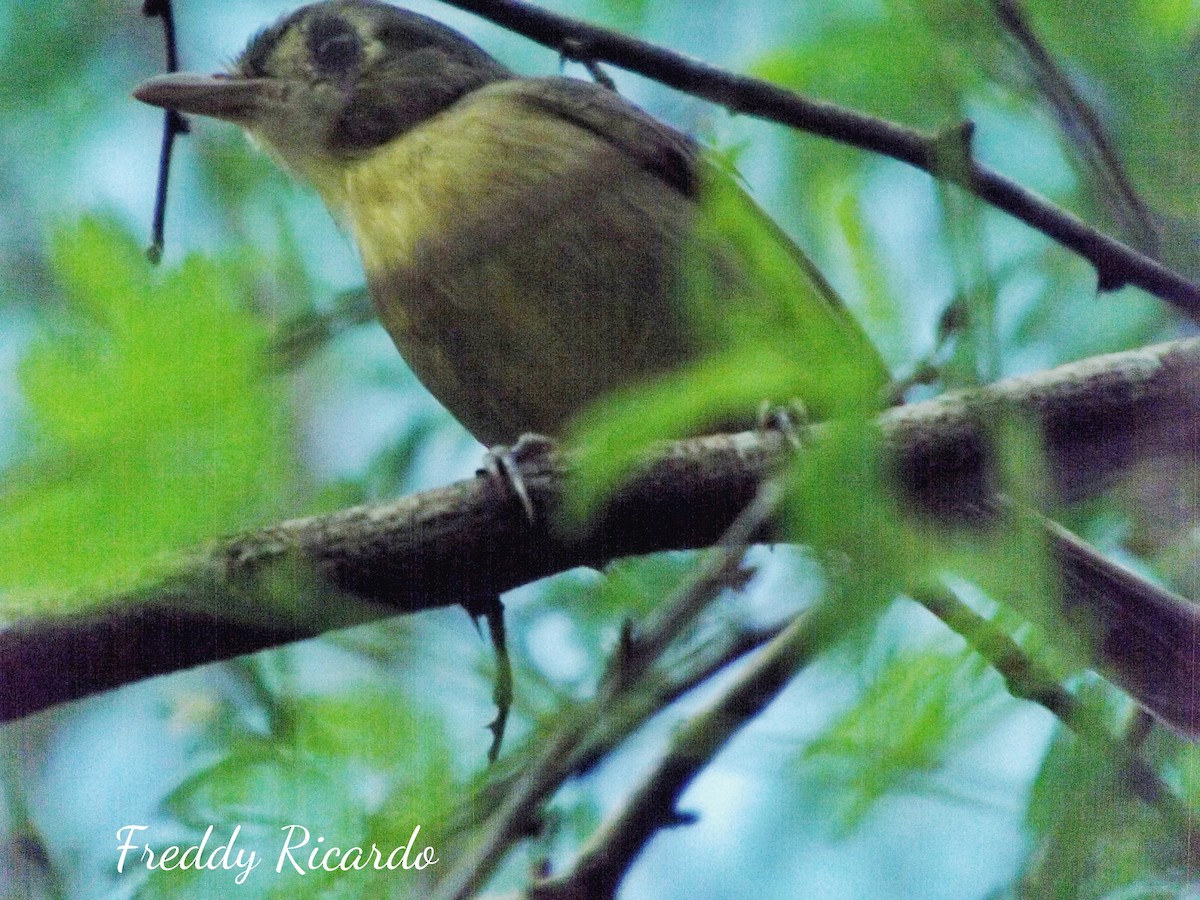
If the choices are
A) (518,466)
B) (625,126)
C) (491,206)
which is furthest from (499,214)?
(518,466)

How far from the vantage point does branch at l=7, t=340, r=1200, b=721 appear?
1.64 metres

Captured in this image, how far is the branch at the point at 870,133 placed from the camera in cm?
199

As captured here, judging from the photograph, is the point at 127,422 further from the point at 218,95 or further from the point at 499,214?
the point at 218,95

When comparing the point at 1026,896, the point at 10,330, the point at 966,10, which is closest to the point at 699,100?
the point at 966,10

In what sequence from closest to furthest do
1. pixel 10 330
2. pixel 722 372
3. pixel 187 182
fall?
pixel 722 372 < pixel 10 330 < pixel 187 182

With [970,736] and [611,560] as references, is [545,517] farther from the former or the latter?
[970,736]

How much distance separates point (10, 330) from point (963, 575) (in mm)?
981

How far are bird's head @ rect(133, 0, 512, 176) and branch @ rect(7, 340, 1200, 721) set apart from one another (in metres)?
1.48

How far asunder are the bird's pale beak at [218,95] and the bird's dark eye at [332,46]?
5.4 inches

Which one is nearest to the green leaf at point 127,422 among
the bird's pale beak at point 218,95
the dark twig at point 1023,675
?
the dark twig at point 1023,675

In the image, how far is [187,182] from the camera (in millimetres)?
3027

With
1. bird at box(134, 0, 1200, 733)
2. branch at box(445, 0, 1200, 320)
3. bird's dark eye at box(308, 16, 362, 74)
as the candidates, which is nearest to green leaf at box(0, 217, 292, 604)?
branch at box(445, 0, 1200, 320)

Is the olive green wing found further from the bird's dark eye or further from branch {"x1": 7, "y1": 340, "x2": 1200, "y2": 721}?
branch {"x1": 7, "y1": 340, "x2": 1200, "y2": 721}
